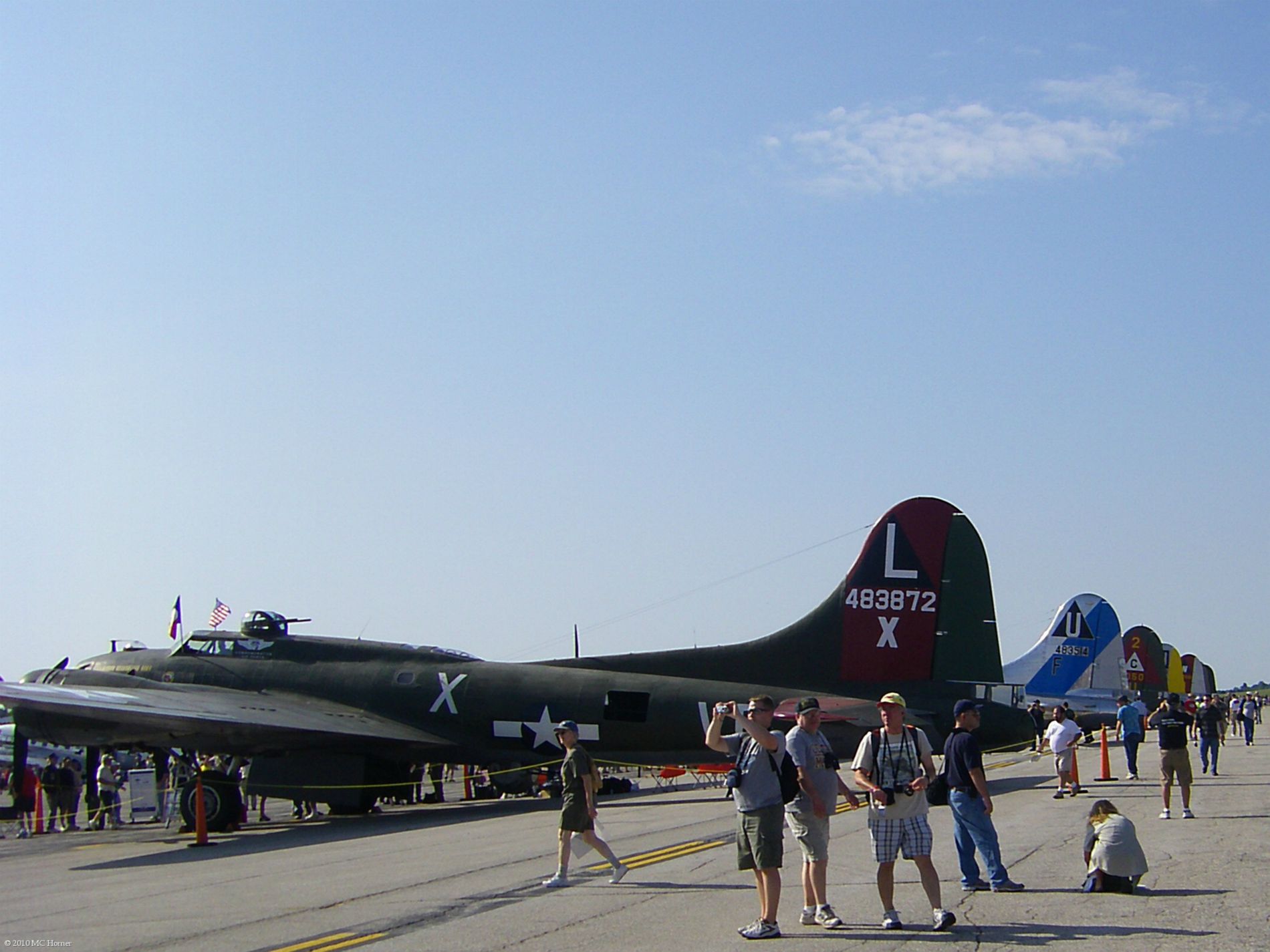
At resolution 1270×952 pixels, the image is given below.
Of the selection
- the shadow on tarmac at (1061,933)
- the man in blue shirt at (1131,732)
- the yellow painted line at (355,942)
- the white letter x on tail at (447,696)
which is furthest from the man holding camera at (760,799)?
the man in blue shirt at (1131,732)

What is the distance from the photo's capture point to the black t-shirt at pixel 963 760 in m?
10.4

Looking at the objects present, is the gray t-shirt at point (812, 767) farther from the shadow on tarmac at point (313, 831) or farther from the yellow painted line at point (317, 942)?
the shadow on tarmac at point (313, 831)

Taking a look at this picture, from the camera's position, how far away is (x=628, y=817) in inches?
788

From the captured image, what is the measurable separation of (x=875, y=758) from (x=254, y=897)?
256 inches

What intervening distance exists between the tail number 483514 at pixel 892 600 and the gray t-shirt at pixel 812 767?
13734 millimetres

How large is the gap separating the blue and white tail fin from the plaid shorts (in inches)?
1809

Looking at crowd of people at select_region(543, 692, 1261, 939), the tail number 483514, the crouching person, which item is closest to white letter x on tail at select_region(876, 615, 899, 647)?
the tail number 483514

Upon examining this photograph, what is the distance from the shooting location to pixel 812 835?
9234mm

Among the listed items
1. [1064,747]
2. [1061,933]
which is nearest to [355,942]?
[1061,933]

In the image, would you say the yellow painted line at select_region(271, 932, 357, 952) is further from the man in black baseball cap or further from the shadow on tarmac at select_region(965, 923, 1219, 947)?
the man in black baseball cap

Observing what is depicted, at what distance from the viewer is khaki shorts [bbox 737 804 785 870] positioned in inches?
352

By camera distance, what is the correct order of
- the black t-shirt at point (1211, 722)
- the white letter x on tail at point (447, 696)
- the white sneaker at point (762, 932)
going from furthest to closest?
the black t-shirt at point (1211, 722) < the white letter x on tail at point (447, 696) < the white sneaker at point (762, 932)

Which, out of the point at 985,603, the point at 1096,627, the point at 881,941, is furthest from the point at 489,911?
the point at 1096,627

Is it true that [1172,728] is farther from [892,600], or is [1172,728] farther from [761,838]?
[761,838]
